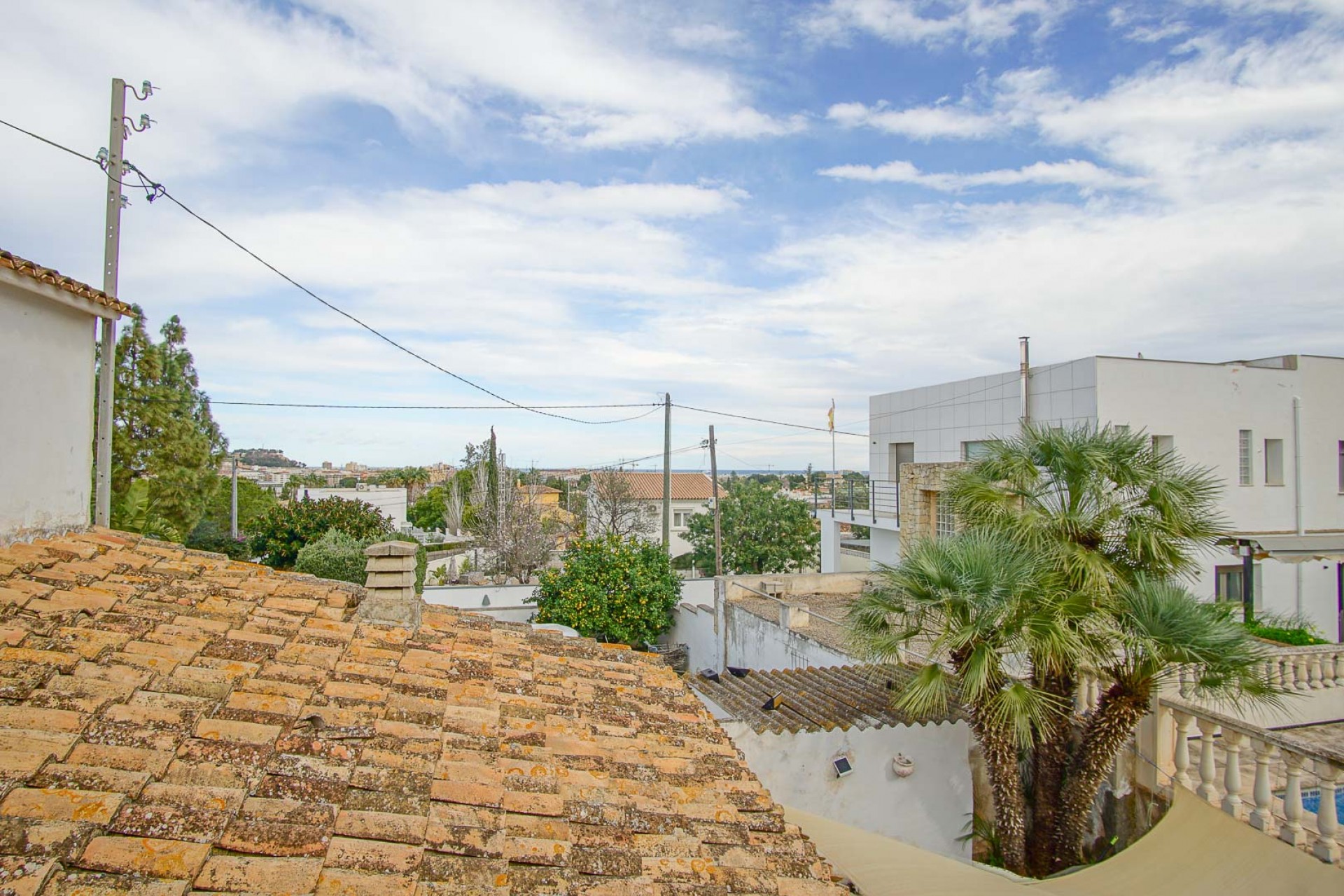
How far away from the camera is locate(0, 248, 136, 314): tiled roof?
184 inches

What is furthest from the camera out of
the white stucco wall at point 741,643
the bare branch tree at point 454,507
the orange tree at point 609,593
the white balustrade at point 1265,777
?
the bare branch tree at point 454,507

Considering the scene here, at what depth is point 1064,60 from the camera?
1209 cm

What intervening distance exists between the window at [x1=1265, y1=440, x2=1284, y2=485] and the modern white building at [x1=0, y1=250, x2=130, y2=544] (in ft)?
74.7

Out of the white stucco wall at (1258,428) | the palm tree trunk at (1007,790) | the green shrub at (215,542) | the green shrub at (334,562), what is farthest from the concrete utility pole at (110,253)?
the green shrub at (215,542)

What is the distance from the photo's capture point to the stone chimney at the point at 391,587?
521cm

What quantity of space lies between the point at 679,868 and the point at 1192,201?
16.2 metres

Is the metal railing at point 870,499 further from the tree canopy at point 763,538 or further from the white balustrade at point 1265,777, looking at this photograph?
the white balustrade at point 1265,777

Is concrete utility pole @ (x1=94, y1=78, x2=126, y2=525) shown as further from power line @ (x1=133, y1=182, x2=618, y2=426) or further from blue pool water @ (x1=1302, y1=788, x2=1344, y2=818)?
blue pool water @ (x1=1302, y1=788, x2=1344, y2=818)

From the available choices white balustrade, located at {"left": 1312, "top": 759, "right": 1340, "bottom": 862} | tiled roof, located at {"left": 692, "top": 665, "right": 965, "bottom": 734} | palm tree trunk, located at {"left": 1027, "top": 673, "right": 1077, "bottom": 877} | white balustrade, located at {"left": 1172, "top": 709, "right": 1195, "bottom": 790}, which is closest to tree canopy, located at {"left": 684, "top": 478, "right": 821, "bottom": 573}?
tiled roof, located at {"left": 692, "top": 665, "right": 965, "bottom": 734}

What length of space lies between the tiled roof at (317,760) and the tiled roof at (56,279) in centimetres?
196

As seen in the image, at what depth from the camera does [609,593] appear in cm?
1948

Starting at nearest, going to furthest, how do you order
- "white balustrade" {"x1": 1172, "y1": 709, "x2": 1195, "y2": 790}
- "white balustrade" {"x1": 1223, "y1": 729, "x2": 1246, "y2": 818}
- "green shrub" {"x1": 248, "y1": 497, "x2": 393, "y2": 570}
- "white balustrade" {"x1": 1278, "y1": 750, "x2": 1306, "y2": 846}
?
"white balustrade" {"x1": 1278, "y1": 750, "x2": 1306, "y2": 846}
"white balustrade" {"x1": 1223, "y1": 729, "x2": 1246, "y2": 818}
"white balustrade" {"x1": 1172, "y1": 709, "x2": 1195, "y2": 790}
"green shrub" {"x1": 248, "y1": 497, "x2": 393, "y2": 570}

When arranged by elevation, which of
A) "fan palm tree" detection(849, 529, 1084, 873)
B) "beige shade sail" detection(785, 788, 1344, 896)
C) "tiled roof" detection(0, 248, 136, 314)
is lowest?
"beige shade sail" detection(785, 788, 1344, 896)

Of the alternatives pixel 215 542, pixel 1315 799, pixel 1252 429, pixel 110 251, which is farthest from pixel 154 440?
pixel 1252 429
